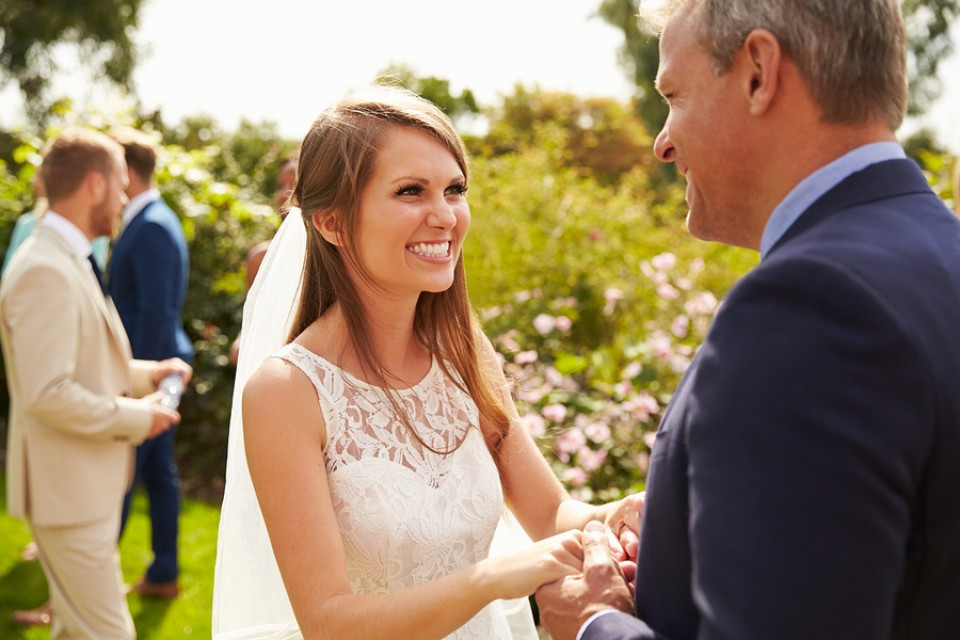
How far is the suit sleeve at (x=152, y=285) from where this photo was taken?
5.64m

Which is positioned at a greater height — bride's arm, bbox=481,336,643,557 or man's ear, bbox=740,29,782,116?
man's ear, bbox=740,29,782,116

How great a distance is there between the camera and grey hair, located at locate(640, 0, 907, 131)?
1.46 meters

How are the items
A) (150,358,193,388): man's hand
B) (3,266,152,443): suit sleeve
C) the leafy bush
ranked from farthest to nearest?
the leafy bush
(150,358,193,388): man's hand
(3,266,152,443): suit sleeve

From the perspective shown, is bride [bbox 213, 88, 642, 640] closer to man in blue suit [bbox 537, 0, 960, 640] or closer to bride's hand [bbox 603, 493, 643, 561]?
bride's hand [bbox 603, 493, 643, 561]

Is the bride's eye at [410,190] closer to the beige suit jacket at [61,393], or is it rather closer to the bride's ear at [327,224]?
the bride's ear at [327,224]

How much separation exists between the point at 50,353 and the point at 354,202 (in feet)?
7.78

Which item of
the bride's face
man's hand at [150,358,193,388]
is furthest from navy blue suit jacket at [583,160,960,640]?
man's hand at [150,358,193,388]

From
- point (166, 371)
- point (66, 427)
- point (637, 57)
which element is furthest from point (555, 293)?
point (637, 57)

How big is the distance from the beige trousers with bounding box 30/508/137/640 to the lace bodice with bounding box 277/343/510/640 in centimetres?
244

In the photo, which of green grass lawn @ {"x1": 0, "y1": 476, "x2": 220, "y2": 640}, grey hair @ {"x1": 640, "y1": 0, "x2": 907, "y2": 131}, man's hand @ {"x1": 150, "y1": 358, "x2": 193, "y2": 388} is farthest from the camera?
green grass lawn @ {"x1": 0, "y1": 476, "x2": 220, "y2": 640}

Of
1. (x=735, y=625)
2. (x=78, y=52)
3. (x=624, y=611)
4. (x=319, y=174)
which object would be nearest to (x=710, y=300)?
(x=319, y=174)

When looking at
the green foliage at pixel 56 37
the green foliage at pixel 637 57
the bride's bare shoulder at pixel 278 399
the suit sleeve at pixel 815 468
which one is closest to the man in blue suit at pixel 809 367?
the suit sleeve at pixel 815 468

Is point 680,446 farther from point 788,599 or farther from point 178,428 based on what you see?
point 178,428

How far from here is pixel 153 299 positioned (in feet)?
18.5
